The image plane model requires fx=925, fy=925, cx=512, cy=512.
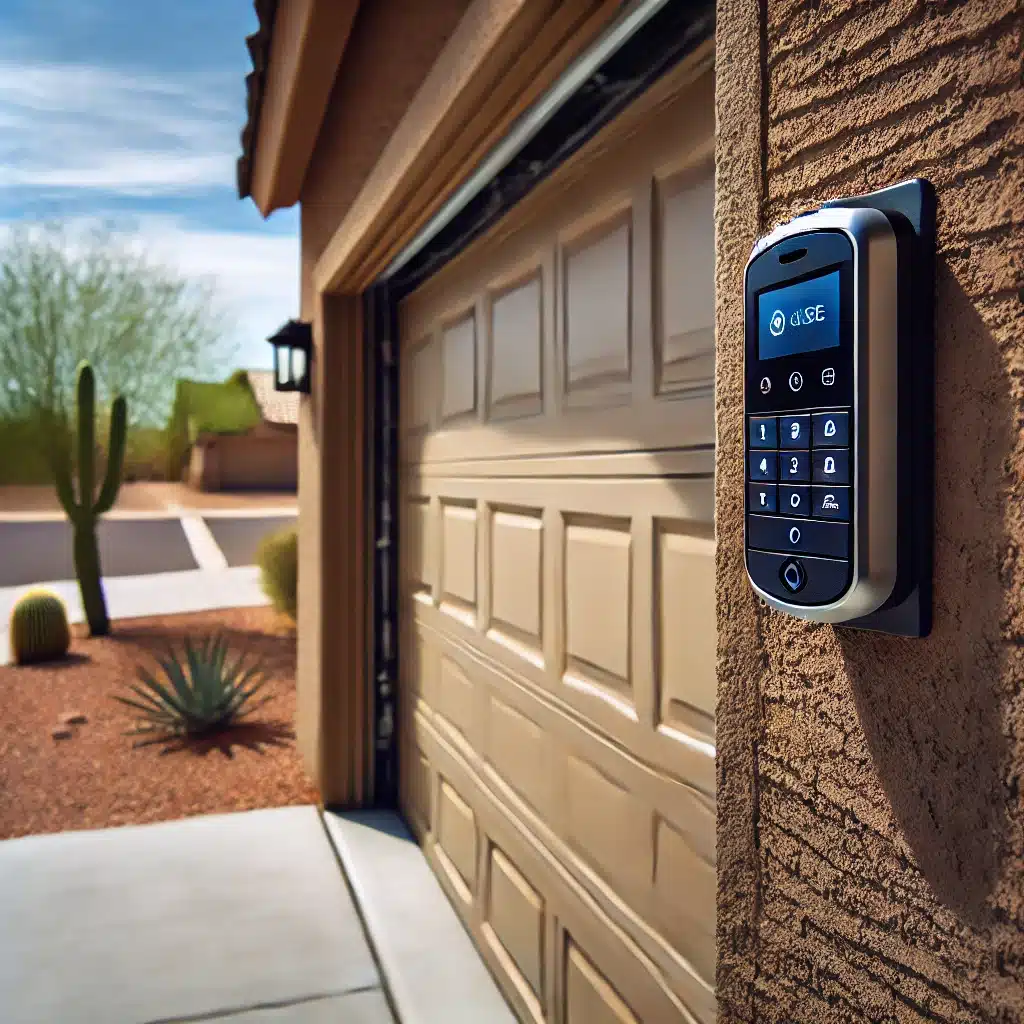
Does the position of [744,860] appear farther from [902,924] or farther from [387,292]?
[387,292]

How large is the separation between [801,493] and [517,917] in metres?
2.19

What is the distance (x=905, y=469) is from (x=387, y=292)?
3.58 meters

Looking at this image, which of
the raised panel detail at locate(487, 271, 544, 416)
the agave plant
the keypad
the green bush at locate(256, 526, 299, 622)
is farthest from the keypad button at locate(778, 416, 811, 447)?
the green bush at locate(256, 526, 299, 622)

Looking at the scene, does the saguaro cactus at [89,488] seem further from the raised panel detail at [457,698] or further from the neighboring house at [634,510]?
the raised panel detail at [457,698]

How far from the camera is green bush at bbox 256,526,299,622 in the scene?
30.1 ft

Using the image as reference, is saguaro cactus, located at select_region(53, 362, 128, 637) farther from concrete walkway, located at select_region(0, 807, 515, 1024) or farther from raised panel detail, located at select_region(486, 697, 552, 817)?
raised panel detail, located at select_region(486, 697, 552, 817)

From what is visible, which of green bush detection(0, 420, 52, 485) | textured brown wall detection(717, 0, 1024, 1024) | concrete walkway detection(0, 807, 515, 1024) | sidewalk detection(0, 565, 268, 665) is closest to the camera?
textured brown wall detection(717, 0, 1024, 1024)

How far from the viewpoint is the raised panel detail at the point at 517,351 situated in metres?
2.48

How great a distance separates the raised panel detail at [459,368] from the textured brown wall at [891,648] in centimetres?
212

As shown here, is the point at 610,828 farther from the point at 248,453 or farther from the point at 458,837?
the point at 248,453

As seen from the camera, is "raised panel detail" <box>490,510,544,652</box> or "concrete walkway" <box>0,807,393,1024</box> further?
"concrete walkway" <box>0,807,393,1024</box>

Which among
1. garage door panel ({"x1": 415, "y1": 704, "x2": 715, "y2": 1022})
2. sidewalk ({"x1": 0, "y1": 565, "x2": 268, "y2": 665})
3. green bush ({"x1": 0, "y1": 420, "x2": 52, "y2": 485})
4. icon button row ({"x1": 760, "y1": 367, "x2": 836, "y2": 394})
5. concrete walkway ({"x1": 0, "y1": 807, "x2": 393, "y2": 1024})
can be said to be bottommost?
concrete walkway ({"x1": 0, "y1": 807, "x2": 393, "y2": 1024})

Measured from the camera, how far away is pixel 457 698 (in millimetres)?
3189

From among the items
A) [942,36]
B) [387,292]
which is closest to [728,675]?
[942,36]
